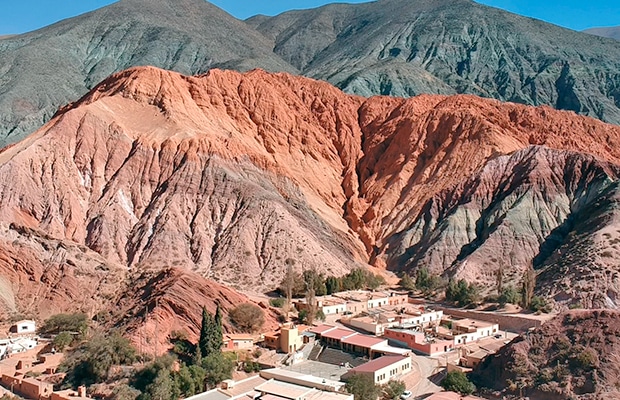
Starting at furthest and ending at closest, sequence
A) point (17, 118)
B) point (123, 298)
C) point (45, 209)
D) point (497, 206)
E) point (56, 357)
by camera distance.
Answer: point (17, 118)
point (497, 206)
point (45, 209)
point (123, 298)
point (56, 357)

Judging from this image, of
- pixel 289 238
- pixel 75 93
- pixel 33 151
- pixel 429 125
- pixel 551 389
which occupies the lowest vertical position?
pixel 551 389

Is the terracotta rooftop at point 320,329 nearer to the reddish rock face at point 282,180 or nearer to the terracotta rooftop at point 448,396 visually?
the terracotta rooftop at point 448,396

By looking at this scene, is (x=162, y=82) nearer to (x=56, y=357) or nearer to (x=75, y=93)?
(x=56, y=357)

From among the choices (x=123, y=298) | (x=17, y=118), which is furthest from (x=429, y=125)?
(x=17, y=118)

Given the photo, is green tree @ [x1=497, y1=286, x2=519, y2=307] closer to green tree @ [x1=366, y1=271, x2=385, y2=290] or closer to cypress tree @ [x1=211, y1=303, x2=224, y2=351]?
green tree @ [x1=366, y1=271, x2=385, y2=290]

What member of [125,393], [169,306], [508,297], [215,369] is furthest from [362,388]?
[508,297]

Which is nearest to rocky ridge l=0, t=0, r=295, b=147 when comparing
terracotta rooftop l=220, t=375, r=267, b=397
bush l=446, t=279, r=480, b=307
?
bush l=446, t=279, r=480, b=307

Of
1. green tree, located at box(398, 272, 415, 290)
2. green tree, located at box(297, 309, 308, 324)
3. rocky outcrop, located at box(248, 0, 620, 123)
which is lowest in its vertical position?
green tree, located at box(297, 309, 308, 324)
